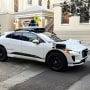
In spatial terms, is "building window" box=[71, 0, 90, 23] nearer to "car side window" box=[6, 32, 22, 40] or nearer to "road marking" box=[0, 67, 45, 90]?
"car side window" box=[6, 32, 22, 40]

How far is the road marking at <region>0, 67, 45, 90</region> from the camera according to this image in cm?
766

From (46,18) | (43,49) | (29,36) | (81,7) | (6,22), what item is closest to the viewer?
(43,49)

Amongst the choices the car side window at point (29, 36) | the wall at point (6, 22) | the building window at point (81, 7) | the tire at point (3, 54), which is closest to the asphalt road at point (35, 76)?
the tire at point (3, 54)

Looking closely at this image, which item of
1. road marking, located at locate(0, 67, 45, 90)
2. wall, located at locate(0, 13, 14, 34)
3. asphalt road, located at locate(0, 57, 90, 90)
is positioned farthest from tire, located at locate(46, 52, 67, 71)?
wall, located at locate(0, 13, 14, 34)

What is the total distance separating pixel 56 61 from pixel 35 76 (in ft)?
4.23

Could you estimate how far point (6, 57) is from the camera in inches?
451

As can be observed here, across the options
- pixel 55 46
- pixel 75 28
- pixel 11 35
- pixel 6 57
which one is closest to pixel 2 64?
pixel 6 57

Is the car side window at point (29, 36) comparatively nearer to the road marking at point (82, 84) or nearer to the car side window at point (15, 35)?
the car side window at point (15, 35)

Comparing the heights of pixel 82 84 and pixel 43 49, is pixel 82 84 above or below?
below

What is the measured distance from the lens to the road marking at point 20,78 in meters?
7.66

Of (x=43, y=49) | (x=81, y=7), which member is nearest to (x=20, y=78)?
(x=43, y=49)

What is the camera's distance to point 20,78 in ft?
28.1

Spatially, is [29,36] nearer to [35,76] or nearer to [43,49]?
[43,49]

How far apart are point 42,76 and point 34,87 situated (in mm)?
1478
